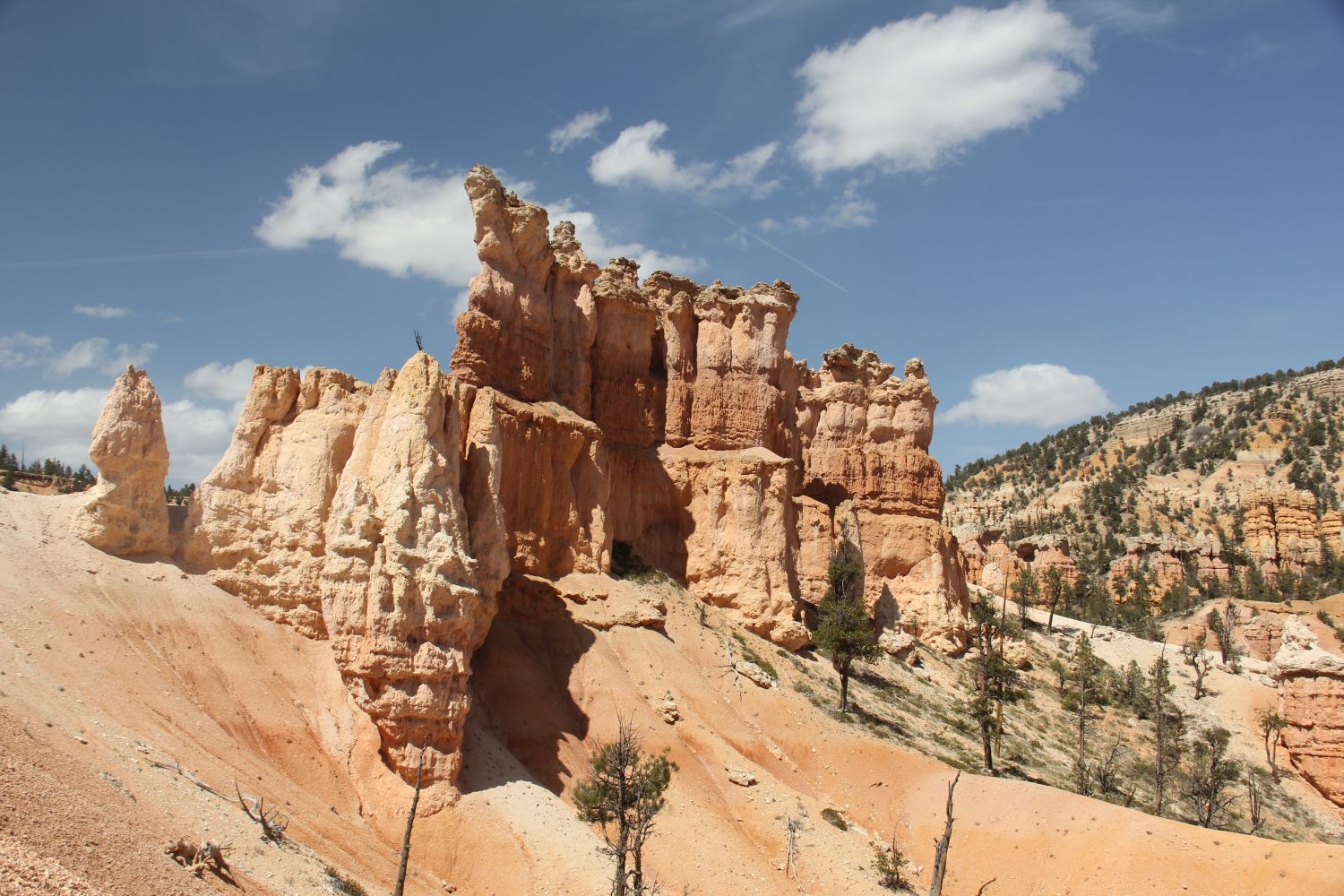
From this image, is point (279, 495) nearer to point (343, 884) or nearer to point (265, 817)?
point (265, 817)

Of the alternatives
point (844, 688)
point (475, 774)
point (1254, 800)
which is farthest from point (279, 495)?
point (1254, 800)

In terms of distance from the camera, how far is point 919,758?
1458 inches

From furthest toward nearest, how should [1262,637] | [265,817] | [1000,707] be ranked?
[1262,637] < [1000,707] < [265,817]

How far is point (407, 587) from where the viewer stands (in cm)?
2812

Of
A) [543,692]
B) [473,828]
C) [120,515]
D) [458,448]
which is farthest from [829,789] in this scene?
[120,515]

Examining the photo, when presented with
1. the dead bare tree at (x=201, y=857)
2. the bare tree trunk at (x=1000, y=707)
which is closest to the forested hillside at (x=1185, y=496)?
the bare tree trunk at (x=1000, y=707)

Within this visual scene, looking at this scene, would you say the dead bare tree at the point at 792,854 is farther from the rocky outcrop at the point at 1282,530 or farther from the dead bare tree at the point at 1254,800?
the rocky outcrop at the point at 1282,530

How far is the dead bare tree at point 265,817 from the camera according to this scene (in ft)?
71.5

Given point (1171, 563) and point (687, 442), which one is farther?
point (1171, 563)

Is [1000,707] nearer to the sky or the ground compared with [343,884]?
nearer to the sky

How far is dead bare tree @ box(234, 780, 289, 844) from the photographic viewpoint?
2180 cm

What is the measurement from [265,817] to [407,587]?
728 cm

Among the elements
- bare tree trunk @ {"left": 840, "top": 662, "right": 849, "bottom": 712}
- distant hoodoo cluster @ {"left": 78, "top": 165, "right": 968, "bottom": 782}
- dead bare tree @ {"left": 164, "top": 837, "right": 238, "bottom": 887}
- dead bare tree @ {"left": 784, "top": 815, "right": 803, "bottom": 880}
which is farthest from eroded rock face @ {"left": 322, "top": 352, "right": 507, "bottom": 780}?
bare tree trunk @ {"left": 840, "top": 662, "right": 849, "bottom": 712}

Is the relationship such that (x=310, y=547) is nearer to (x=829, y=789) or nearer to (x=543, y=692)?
(x=543, y=692)
